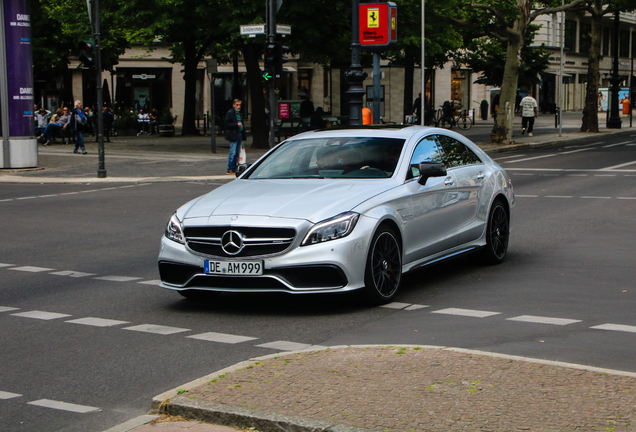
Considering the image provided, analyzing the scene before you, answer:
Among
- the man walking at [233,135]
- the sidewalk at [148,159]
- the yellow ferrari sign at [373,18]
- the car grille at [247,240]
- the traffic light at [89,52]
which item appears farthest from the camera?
the yellow ferrari sign at [373,18]

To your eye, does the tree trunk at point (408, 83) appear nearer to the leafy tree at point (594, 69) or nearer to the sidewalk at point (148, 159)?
the sidewalk at point (148, 159)

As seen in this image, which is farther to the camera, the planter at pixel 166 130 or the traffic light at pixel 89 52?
the planter at pixel 166 130

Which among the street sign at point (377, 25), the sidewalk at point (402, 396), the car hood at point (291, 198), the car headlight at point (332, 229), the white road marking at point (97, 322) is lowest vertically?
the white road marking at point (97, 322)

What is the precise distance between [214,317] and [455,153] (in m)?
3.35

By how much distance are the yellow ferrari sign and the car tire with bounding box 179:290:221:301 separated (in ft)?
56.3

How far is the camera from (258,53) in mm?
33531

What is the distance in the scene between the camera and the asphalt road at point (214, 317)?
5.65 meters

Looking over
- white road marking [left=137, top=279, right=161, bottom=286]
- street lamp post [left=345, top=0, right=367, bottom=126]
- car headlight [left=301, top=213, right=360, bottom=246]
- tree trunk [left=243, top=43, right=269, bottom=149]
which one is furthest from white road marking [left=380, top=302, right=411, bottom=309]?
tree trunk [left=243, top=43, right=269, bottom=149]

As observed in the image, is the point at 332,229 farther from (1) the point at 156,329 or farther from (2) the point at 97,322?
(2) the point at 97,322

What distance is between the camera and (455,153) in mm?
9586

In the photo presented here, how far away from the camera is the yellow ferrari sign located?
2435cm

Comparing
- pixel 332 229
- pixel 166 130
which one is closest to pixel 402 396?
pixel 332 229

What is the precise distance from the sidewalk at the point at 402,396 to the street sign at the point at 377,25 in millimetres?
19367

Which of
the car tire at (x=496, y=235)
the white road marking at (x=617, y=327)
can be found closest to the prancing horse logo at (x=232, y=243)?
the white road marking at (x=617, y=327)
